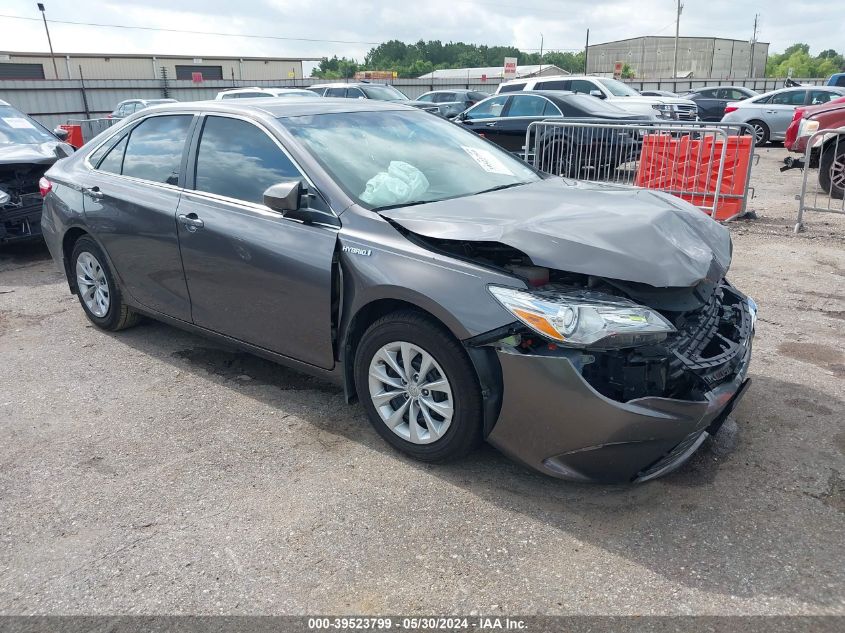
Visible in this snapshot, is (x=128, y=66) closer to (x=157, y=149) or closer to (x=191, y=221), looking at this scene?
(x=157, y=149)

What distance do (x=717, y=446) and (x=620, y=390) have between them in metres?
1.05

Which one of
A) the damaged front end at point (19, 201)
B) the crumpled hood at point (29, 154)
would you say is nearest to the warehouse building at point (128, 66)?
the crumpled hood at point (29, 154)

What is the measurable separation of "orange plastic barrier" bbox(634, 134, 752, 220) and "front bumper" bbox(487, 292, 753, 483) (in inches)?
261

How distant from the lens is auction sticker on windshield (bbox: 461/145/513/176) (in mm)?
4311

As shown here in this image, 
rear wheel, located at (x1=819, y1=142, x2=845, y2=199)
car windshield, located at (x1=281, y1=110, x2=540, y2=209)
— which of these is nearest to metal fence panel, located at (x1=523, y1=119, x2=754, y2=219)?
rear wheel, located at (x1=819, y1=142, x2=845, y2=199)

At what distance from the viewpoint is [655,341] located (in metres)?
2.84

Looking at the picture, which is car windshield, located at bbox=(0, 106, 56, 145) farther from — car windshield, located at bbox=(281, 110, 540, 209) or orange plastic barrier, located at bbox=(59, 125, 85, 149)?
orange plastic barrier, located at bbox=(59, 125, 85, 149)

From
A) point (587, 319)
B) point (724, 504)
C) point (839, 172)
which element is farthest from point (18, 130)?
point (839, 172)

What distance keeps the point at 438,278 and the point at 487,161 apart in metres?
1.62

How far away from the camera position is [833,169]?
29.6ft

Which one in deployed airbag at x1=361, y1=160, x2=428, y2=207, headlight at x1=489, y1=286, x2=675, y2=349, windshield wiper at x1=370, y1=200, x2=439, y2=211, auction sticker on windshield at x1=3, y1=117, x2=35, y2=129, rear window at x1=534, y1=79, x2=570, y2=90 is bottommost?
headlight at x1=489, y1=286, x2=675, y2=349

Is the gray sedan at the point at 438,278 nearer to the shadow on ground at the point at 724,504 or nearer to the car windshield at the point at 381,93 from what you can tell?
the shadow on ground at the point at 724,504

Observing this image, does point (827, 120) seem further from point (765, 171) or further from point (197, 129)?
point (197, 129)

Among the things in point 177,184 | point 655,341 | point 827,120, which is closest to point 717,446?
point 655,341
